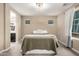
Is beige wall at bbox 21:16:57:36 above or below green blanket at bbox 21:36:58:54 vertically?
above

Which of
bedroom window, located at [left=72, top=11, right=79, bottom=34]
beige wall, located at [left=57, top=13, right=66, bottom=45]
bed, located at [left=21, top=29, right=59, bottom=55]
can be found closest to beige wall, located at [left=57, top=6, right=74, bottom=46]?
beige wall, located at [left=57, top=13, right=66, bottom=45]

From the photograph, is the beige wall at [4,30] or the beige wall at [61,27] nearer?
the beige wall at [61,27]

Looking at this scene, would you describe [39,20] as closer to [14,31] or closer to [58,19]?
[58,19]

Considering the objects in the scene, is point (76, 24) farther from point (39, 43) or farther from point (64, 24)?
point (39, 43)

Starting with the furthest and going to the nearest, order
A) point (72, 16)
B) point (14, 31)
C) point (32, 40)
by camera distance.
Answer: point (32, 40)
point (72, 16)
point (14, 31)

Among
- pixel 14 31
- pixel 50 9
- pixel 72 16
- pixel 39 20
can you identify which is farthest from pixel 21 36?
pixel 72 16

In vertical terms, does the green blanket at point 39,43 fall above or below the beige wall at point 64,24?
below

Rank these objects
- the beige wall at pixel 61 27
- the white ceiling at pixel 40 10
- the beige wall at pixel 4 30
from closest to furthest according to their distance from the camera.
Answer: the white ceiling at pixel 40 10 → the beige wall at pixel 61 27 → the beige wall at pixel 4 30

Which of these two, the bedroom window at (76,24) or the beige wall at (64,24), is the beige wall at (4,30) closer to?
the beige wall at (64,24)

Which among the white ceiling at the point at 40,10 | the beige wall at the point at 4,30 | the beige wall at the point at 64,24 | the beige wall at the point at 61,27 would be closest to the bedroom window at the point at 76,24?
the beige wall at the point at 64,24

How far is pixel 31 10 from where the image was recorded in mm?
2293

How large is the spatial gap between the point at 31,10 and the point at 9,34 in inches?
33.3

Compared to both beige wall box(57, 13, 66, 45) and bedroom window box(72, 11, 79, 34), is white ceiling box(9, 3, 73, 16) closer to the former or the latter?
beige wall box(57, 13, 66, 45)

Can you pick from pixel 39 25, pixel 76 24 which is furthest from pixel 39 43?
pixel 76 24
